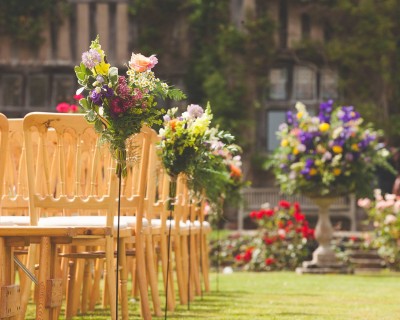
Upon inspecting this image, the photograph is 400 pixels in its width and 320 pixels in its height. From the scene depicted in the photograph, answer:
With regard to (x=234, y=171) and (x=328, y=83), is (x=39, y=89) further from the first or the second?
(x=234, y=171)

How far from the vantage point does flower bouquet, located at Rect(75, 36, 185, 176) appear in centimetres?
474

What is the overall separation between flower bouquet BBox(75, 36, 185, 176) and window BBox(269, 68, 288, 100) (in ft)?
42.6

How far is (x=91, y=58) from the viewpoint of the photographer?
187 inches

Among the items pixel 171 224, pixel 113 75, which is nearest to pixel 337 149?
pixel 171 224

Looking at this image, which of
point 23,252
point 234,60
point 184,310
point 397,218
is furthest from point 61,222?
point 234,60

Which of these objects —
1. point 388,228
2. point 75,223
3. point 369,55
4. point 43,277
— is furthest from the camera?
point 369,55

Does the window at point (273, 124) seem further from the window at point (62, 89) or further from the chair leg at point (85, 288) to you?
the chair leg at point (85, 288)

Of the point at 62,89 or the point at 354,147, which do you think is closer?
the point at 354,147

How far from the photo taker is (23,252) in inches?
247

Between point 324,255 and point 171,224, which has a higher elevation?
point 171,224

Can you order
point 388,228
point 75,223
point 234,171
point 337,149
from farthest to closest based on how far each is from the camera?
point 388,228
point 337,149
point 234,171
point 75,223

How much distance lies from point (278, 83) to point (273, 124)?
2.34ft

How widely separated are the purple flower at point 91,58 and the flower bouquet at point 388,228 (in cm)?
802

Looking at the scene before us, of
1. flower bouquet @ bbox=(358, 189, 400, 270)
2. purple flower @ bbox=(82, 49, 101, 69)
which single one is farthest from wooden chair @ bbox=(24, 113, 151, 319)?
flower bouquet @ bbox=(358, 189, 400, 270)
